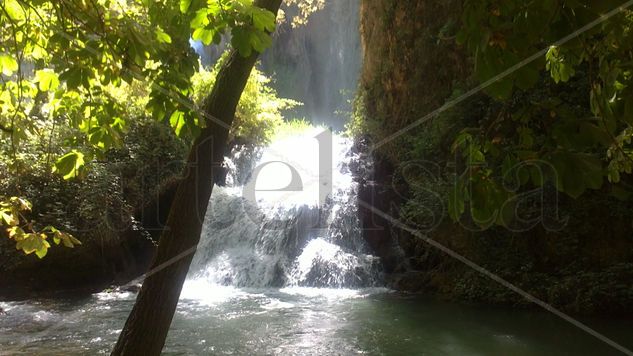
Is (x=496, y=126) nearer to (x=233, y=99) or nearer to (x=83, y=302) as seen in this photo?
(x=233, y=99)

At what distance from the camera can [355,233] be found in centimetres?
1058

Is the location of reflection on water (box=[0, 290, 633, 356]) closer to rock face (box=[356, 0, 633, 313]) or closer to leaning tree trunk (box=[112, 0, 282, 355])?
rock face (box=[356, 0, 633, 313])

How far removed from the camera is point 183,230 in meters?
2.38

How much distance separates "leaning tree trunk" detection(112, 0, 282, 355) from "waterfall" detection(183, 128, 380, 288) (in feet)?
23.5

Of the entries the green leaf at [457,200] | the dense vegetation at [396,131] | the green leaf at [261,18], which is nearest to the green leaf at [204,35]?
the dense vegetation at [396,131]

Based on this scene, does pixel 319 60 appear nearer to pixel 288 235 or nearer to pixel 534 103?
pixel 288 235

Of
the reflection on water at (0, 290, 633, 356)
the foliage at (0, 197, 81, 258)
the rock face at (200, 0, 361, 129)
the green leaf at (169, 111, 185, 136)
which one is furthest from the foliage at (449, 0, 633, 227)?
the rock face at (200, 0, 361, 129)

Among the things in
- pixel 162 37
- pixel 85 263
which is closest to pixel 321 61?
pixel 85 263

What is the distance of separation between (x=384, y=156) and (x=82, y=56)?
9.65 m

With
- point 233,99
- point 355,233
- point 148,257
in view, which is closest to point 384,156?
point 355,233

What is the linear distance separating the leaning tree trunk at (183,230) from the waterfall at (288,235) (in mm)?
7170

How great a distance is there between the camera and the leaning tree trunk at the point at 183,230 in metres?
2.27

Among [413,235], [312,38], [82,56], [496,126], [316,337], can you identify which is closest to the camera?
[496,126]

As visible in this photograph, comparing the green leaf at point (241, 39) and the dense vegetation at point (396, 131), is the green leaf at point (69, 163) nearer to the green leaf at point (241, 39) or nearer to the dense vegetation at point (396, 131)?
→ the dense vegetation at point (396, 131)
